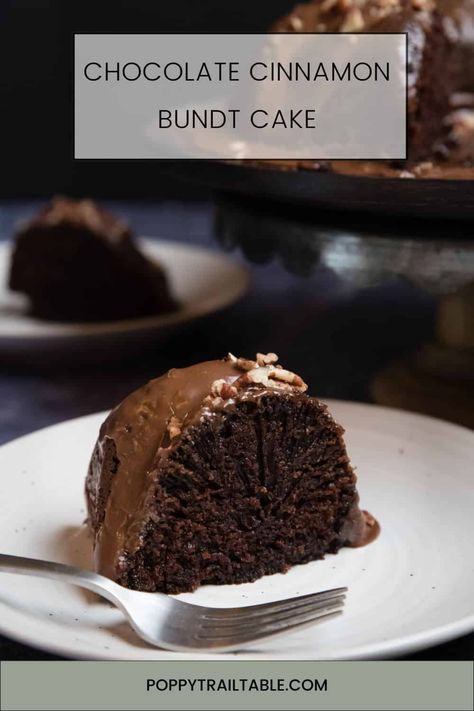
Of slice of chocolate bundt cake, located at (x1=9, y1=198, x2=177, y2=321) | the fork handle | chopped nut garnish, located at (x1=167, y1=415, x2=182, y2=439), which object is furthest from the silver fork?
slice of chocolate bundt cake, located at (x1=9, y1=198, x2=177, y2=321)

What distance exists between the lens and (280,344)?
2338mm

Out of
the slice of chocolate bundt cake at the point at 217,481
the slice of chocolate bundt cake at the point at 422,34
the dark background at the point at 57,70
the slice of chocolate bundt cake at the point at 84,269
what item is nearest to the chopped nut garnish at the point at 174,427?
the slice of chocolate bundt cake at the point at 217,481

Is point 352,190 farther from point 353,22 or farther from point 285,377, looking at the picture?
point 353,22

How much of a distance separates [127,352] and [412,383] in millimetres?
595

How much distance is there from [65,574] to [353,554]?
394mm

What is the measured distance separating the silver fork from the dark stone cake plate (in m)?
0.57

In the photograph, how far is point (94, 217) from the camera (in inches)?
95.3

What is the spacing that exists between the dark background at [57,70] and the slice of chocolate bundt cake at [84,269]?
3.90 ft

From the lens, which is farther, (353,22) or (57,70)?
(57,70)

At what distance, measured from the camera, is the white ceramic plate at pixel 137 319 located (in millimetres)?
2186

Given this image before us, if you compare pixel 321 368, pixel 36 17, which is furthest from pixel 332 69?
pixel 36 17

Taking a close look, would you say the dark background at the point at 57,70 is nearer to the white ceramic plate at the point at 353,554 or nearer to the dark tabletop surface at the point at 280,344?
the dark tabletop surface at the point at 280,344

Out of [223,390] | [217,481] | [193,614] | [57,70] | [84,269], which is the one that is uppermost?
[57,70]

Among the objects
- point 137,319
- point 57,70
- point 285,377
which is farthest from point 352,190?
point 57,70
